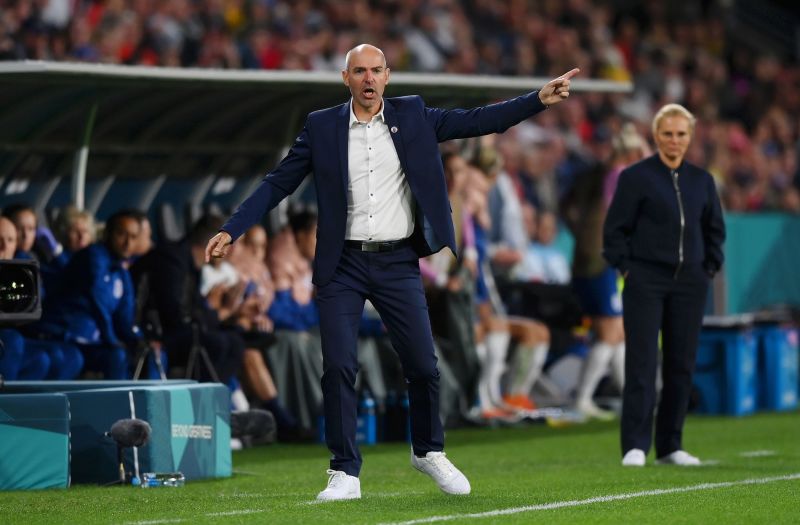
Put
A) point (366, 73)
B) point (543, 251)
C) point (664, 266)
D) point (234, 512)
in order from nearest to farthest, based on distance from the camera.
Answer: point (234, 512) < point (366, 73) < point (664, 266) < point (543, 251)

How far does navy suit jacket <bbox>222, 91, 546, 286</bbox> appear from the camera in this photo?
9000 mm

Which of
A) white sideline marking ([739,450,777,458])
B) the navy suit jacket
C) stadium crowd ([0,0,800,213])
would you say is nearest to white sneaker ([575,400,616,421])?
white sideline marking ([739,450,777,458])

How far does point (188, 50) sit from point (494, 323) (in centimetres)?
615

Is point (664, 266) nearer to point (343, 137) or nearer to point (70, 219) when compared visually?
point (343, 137)

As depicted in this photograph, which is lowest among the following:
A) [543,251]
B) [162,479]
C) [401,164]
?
[162,479]

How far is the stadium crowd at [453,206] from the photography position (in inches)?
534

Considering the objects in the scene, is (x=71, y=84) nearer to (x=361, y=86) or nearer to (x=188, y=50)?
(x=361, y=86)

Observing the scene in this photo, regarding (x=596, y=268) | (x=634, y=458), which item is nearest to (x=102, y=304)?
(x=634, y=458)

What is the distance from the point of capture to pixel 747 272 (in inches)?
883

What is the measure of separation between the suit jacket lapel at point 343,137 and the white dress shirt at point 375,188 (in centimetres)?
3

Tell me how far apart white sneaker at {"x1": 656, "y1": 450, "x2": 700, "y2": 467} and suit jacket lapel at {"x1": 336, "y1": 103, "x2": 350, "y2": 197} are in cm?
368

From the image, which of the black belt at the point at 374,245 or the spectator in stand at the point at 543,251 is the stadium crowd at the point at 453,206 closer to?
the spectator in stand at the point at 543,251

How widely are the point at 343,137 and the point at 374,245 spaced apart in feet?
1.79

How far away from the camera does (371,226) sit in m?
9.05
